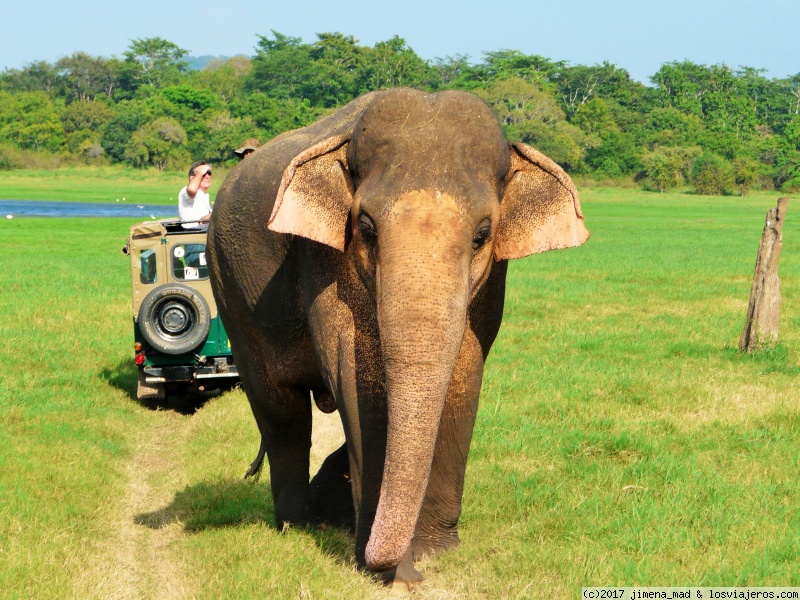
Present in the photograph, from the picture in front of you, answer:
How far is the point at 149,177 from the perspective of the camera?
71.6 metres

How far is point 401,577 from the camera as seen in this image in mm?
5051

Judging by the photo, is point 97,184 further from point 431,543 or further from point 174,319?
point 431,543

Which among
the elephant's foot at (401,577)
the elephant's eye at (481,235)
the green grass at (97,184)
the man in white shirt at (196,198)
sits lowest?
the green grass at (97,184)

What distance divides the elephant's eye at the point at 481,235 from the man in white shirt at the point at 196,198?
19.6 feet

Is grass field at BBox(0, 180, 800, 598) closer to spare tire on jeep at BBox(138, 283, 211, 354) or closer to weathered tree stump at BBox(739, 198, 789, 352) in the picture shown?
weathered tree stump at BBox(739, 198, 789, 352)

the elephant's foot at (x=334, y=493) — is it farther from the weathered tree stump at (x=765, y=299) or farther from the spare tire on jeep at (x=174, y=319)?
the weathered tree stump at (x=765, y=299)

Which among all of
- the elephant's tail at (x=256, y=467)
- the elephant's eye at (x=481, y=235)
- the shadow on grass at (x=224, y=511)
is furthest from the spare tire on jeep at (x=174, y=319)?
the elephant's eye at (x=481, y=235)

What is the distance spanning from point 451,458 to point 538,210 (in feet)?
4.03

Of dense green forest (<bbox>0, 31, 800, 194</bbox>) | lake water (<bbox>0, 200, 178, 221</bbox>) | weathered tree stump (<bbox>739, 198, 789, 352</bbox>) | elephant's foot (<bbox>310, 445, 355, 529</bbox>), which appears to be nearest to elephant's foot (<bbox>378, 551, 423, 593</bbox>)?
elephant's foot (<bbox>310, 445, 355, 529</bbox>)

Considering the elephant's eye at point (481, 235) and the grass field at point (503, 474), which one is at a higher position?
the elephant's eye at point (481, 235)

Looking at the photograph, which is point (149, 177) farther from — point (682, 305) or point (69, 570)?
point (69, 570)

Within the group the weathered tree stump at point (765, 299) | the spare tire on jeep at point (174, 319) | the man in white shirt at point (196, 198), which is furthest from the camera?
the weathered tree stump at point (765, 299)

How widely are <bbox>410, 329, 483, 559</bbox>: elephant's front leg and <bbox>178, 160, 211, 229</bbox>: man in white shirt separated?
5.39 metres

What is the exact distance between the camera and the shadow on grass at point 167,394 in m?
10.8
